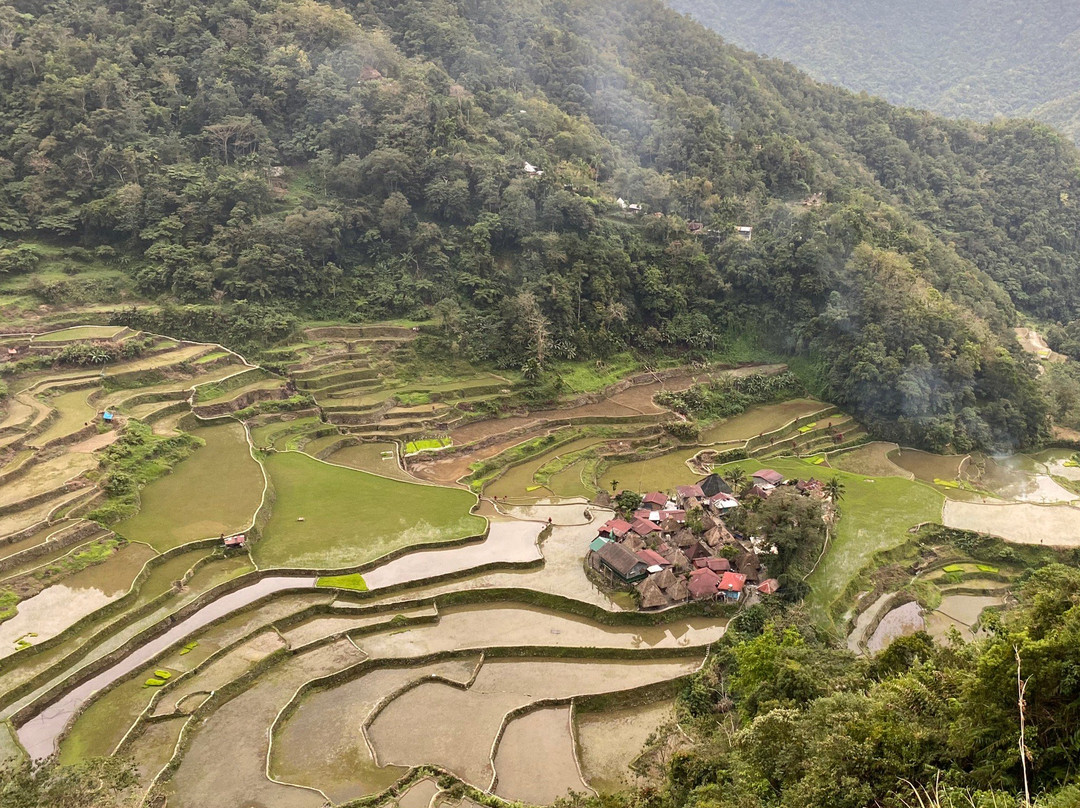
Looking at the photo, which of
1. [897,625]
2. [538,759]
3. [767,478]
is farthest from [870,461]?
[538,759]

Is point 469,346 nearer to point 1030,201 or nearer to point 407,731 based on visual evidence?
point 407,731

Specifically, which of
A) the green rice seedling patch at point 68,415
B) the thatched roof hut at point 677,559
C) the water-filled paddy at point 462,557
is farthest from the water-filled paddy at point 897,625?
the green rice seedling patch at point 68,415

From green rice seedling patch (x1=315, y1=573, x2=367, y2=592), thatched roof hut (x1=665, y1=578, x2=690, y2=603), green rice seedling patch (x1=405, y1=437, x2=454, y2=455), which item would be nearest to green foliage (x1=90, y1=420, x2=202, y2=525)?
green rice seedling patch (x1=315, y1=573, x2=367, y2=592)

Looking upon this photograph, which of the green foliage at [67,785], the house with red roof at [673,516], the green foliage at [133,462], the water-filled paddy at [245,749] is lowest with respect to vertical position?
the water-filled paddy at [245,749]

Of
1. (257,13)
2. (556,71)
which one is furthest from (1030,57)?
(257,13)

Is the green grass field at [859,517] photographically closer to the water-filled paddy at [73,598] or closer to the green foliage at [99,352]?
the water-filled paddy at [73,598]

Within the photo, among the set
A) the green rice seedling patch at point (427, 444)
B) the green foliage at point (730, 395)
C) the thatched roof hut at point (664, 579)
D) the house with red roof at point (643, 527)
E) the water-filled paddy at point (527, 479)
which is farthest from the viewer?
the green foliage at point (730, 395)
